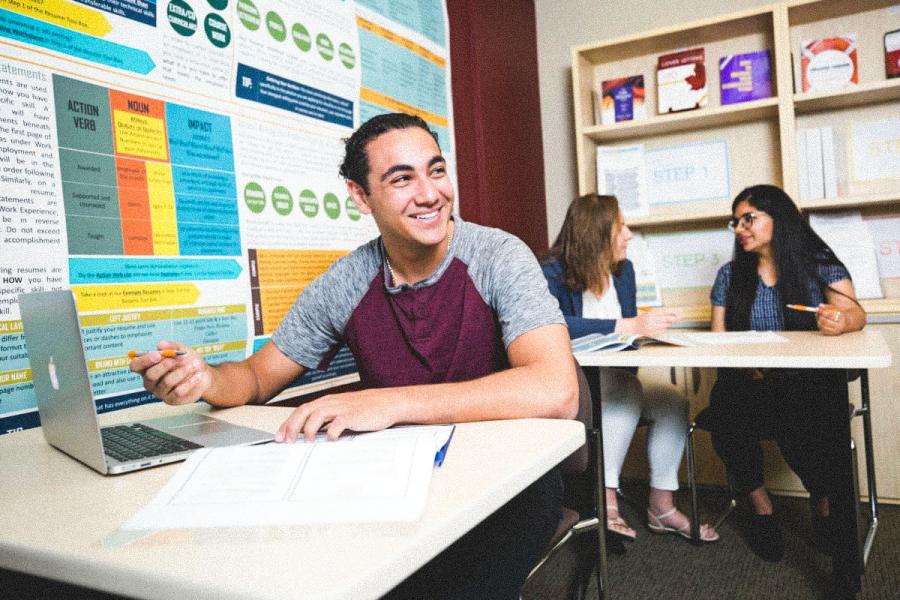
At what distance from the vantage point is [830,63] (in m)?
2.88

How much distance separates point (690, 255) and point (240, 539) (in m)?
3.09

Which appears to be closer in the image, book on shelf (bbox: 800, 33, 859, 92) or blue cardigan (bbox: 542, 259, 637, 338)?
blue cardigan (bbox: 542, 259, 637, 338)

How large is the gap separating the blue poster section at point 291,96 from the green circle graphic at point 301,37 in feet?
0.39

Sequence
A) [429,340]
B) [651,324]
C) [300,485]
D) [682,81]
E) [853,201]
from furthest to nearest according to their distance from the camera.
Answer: [682,81] < [853,201] < [651,324] < [429,340] < [300,485]

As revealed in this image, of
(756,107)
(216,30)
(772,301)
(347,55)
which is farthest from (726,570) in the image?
(216,30)

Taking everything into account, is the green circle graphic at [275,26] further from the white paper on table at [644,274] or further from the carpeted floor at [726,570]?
the white paper on table at [644,274]

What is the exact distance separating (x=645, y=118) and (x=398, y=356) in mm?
2335

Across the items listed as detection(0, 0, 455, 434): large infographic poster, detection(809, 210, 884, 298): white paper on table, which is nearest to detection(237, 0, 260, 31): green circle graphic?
detection(0, 0, 455, 434): large infographic poster

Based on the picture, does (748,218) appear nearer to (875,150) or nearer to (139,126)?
(875,150)

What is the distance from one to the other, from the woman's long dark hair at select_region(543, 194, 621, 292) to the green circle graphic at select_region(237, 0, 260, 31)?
1.41m

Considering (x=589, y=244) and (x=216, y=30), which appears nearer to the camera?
(x=216, y=30)

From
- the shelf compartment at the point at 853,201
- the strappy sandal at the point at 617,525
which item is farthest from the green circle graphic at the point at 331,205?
the shelf compartment at the point at 853,201

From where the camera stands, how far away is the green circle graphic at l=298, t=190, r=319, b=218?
1.96 meters

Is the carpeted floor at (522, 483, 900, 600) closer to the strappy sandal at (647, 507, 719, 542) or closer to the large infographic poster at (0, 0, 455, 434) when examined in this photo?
the strappy sandal at (647, 507, 719, 542)
